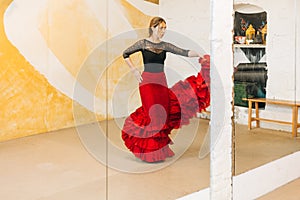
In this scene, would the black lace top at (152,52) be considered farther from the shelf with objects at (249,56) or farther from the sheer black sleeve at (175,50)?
the shelf with objects at (249,56)

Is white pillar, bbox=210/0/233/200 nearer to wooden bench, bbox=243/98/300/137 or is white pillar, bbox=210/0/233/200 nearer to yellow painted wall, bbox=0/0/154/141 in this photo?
wooden bench, bbox=243/98/300/137

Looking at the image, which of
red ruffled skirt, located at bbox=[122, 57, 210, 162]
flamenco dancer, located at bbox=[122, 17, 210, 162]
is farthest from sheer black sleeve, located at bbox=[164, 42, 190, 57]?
red ruffled skirt, located at bbox=[122, 57, 210, 162]

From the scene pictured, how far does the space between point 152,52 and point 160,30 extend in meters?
0.16

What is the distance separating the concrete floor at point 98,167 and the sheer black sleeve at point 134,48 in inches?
15.5

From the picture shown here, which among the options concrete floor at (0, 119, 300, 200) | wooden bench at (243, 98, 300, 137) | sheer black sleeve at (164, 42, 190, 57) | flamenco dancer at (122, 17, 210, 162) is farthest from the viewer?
wooden bench at (243, 98, 300, 137)

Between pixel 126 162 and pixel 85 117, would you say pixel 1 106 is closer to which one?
pixel 85 117

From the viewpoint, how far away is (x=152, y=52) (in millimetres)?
2629

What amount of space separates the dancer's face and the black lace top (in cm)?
5

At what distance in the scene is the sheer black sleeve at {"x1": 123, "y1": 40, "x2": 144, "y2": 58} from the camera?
8.09 ft

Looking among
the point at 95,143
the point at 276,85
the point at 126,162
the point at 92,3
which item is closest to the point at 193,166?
the point at 126,162

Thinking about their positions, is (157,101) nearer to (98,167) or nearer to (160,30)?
(160,30)

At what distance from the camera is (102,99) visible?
2.31 m

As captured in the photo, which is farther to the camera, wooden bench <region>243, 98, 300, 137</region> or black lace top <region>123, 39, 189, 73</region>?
wooden bench <region>243, 98, 300, 137</region>

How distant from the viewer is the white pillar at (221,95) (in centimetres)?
300
